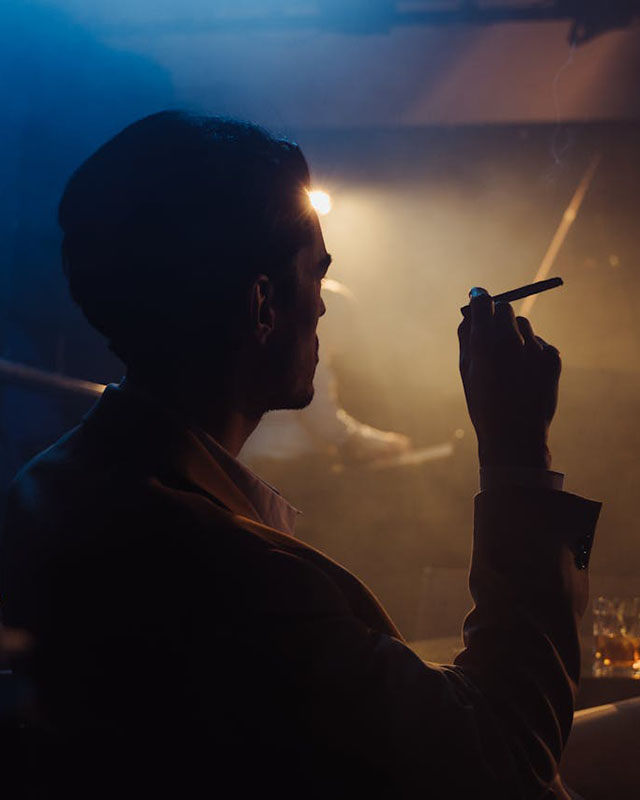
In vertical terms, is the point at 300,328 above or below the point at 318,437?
below

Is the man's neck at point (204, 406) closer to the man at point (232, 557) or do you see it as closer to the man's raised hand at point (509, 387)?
the man at point (232, 557)

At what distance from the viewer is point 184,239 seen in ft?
2.12

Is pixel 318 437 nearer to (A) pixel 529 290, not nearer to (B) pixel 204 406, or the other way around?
(A) pixel 529 290

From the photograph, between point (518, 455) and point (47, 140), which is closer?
point (518, 455)

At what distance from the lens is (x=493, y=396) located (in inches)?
26.4

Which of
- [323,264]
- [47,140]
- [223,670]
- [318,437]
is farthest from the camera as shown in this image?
[318,437]

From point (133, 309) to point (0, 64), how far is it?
9.41ft

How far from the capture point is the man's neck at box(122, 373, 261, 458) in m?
0.67

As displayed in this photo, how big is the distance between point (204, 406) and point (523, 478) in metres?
0.30

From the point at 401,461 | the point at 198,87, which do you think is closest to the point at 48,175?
the point at 198,87

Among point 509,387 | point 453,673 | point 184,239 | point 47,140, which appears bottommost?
point 453,673

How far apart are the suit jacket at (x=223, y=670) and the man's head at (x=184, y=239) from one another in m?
0.14

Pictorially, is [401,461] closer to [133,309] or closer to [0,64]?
[0,64]

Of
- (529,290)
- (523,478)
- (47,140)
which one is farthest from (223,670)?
(47,140)
